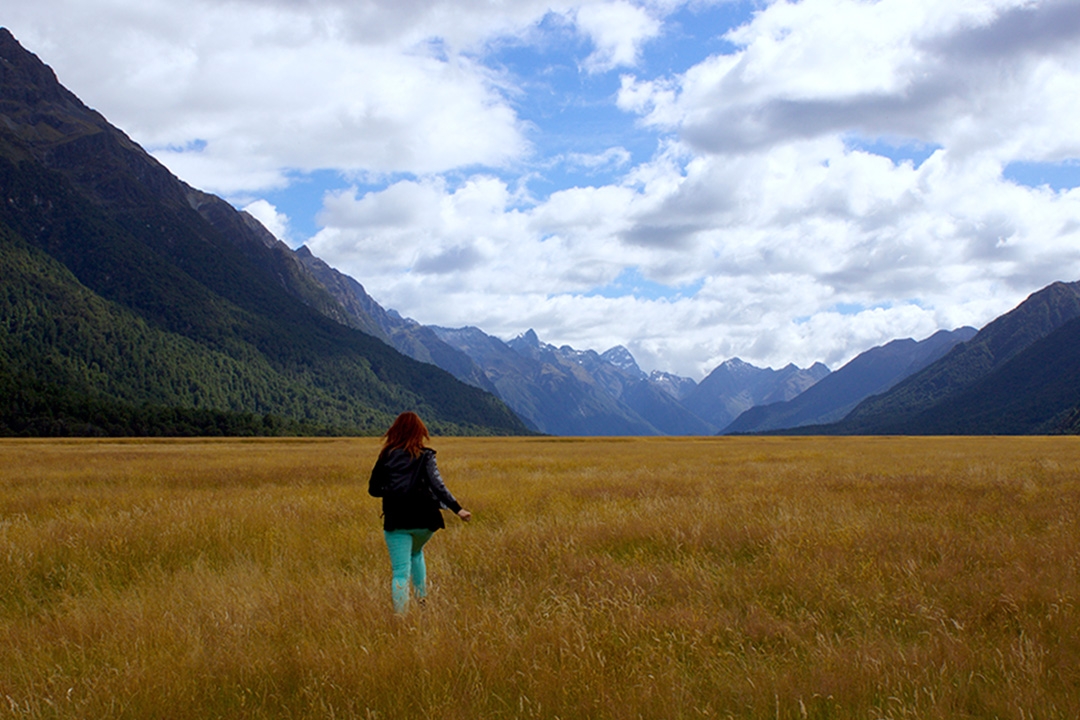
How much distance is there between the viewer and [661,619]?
536 cm

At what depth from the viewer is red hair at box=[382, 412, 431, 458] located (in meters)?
6.49

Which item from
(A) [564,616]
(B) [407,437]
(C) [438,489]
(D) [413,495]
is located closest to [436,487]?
(C) [438,489]

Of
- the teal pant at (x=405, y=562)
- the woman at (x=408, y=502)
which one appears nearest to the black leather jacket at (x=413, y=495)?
the woman at (x=408, y=502)

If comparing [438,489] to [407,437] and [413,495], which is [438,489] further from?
[407,437]

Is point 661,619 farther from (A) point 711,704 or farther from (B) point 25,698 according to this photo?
(B) point 25,698

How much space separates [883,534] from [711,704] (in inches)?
230

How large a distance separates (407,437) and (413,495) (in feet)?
2.13

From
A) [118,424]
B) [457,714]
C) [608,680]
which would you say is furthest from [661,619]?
[118,424]

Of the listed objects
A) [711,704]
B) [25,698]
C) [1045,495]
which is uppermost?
[25,698]

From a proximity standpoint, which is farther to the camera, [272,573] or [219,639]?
[272,573]

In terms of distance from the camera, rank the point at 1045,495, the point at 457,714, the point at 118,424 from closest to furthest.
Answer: the point at 457,714 < the point at 1045,495 < the point at 118,424

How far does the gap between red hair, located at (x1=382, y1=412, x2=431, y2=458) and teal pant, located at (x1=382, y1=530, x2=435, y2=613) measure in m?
0.84

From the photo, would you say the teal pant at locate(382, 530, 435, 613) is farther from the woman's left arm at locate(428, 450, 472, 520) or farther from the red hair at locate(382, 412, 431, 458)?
the red hair at locate(382, 412, 431, 458)

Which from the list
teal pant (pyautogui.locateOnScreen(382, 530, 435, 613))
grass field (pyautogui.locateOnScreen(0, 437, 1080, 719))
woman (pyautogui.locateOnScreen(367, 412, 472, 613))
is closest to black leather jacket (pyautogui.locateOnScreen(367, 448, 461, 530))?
woman (pyautogui.locateOnScreen(367, 412, 472, 613))
